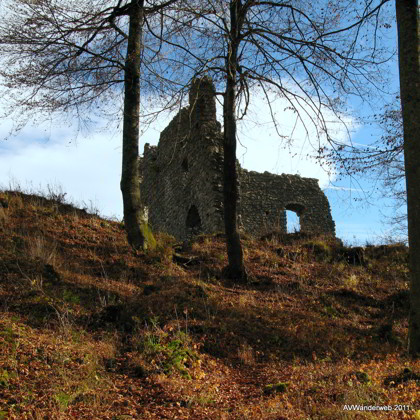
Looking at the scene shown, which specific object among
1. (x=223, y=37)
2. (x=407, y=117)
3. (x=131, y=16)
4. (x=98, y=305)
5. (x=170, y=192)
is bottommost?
(x=98, y=305)

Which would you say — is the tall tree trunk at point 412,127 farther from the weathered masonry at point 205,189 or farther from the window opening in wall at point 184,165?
the window opening in wall at point 184,165

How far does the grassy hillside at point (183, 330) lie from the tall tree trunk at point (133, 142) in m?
0.40

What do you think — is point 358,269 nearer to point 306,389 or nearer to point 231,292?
point 231,292

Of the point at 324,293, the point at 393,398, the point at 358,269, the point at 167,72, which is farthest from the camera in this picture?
the point at 358,269

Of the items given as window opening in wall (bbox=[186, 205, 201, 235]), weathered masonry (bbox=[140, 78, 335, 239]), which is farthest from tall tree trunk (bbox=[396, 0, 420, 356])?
window opening in wall (bbox=[186, 205, 201, 235])

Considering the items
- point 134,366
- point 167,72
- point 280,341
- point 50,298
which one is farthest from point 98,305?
point 167,72

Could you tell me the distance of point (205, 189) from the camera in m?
14.4

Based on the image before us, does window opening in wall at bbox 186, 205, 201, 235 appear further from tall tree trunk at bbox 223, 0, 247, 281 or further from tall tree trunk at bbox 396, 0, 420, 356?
tall tree trunk at bbox 396, 0, 420, 356

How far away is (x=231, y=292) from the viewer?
7852 mm

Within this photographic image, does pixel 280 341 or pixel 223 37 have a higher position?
pixel 223 37

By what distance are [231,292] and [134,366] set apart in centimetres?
347

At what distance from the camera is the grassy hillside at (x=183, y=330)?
3906 millimetres

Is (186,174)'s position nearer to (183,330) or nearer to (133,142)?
(133,142)

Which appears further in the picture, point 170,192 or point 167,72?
point 170,192
